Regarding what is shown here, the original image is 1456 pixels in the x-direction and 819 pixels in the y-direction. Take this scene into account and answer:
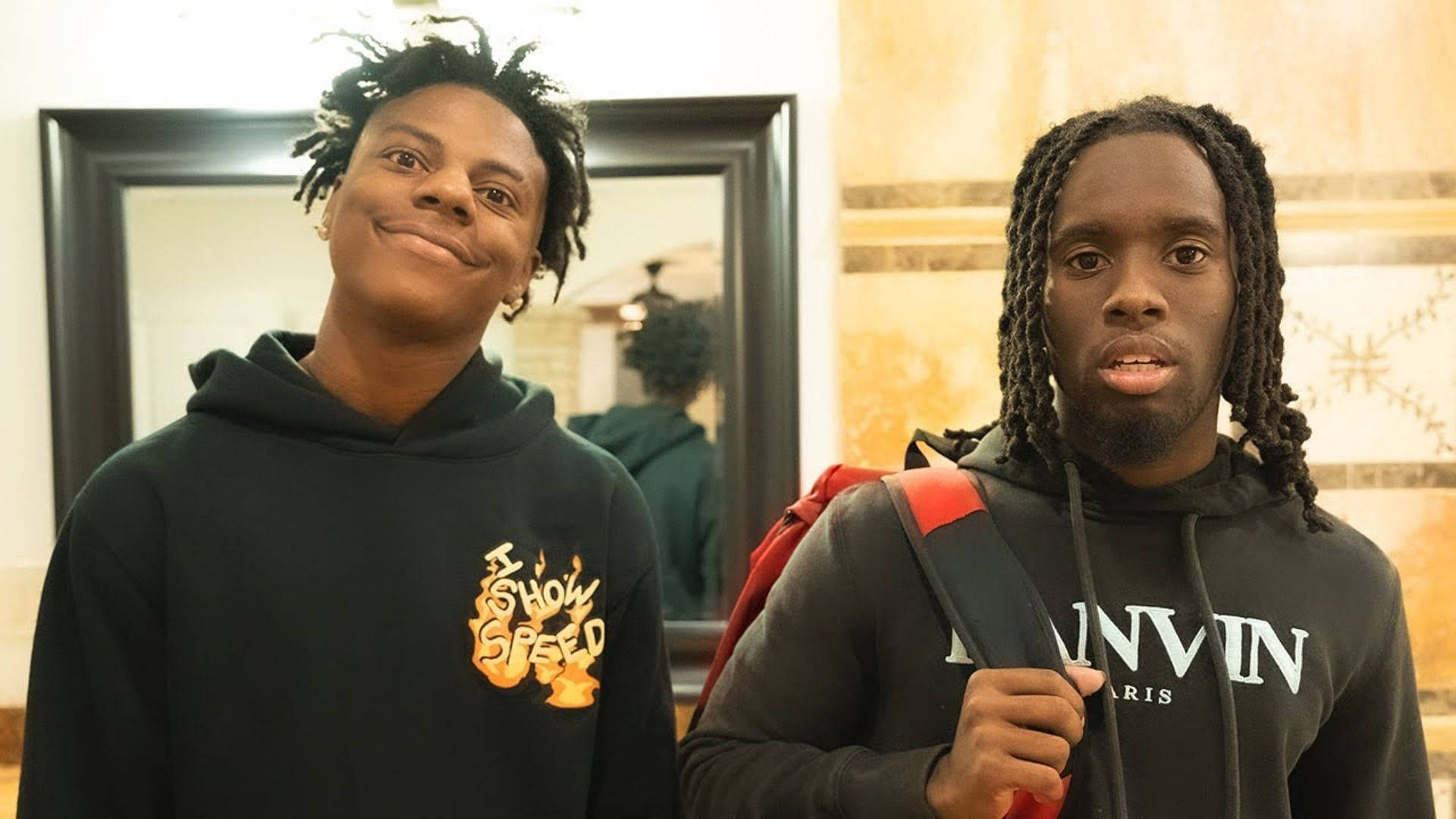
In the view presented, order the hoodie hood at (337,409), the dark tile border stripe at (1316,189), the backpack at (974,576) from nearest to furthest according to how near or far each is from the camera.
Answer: the backpack at (974,576)
the hoodie hood at (337,409)
the dark tile border stripe at (1316,189)

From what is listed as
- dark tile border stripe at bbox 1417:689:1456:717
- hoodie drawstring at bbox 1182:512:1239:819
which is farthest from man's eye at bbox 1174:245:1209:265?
dark tile border stripe at bbox 1417:689:1456:717

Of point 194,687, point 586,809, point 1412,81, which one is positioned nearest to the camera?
point 194,687

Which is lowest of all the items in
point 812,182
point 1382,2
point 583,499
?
point 583,499

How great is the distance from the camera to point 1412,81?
1521mm

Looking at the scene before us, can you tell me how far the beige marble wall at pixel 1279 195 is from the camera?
1.52m

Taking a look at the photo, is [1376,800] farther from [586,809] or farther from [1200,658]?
[586,809]

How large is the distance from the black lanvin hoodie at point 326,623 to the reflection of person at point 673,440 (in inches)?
20.6

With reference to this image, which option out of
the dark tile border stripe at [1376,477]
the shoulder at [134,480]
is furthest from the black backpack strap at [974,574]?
the dark tile border stripe at [1376,477]

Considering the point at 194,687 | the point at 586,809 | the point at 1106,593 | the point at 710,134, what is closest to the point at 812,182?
the point at 710,134

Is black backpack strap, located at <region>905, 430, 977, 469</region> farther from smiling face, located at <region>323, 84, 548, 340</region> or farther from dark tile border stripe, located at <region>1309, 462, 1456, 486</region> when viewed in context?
dark tile border stripe, located at <region>1309, 462, 1456, 486</region>

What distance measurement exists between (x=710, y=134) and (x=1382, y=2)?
97 cm

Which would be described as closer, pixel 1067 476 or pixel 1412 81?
pixel 1067 476

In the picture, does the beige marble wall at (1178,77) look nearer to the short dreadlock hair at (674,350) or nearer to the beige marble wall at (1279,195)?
the beige marble wall at (1279,195)

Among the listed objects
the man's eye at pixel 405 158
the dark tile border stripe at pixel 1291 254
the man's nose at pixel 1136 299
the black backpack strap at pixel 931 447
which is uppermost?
the man's eye at pixel 405 158
